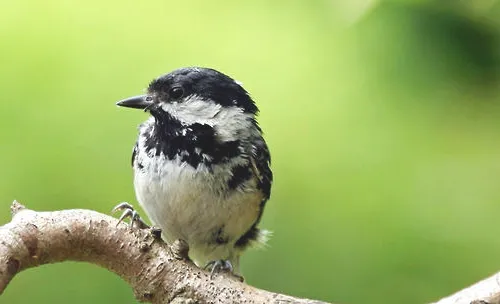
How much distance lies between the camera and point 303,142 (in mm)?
1618

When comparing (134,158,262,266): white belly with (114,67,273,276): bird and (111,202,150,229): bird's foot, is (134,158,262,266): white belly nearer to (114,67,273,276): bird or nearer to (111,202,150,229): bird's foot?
(114,67,273,276): bird

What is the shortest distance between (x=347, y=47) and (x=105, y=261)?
671mm

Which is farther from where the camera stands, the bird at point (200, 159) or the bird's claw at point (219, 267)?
the bird at point (200, 159)

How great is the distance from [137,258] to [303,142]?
20.1 inches

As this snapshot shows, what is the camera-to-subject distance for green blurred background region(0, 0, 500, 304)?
156 centimetres

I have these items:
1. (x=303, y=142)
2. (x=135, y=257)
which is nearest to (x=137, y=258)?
(x=135, y=257)

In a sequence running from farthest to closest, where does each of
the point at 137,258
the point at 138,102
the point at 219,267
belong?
the point at 138,102 → the point at 219,267 → the point at 137,258

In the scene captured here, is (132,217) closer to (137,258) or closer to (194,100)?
(137,258)

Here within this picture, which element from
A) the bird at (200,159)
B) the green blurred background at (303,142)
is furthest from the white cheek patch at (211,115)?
the green blurred background at (303,142)

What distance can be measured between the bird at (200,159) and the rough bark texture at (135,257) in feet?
0.47

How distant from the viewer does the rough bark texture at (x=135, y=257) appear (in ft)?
3.88

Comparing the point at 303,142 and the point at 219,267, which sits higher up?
the point at 303,142

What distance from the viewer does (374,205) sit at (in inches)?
62.7

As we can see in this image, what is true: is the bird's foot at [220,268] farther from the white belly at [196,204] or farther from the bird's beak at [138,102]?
the bird's beak at [138,102]
